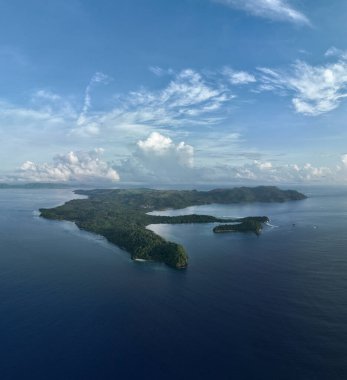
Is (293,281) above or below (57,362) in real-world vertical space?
above

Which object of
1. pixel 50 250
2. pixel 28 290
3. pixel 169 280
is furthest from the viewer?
pixel 50 250

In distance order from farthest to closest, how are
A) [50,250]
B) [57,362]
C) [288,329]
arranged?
[50,250] < [288,329] < [57,362]

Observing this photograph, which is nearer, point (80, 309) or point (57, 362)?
point (57, 362)

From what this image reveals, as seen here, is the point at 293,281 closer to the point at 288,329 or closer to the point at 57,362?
the point at 288,329

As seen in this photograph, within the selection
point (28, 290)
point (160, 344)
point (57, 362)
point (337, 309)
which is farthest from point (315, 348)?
point (28, 290)

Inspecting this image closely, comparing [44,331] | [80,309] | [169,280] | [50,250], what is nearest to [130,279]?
[169,280]

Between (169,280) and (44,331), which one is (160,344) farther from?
(169,280)
